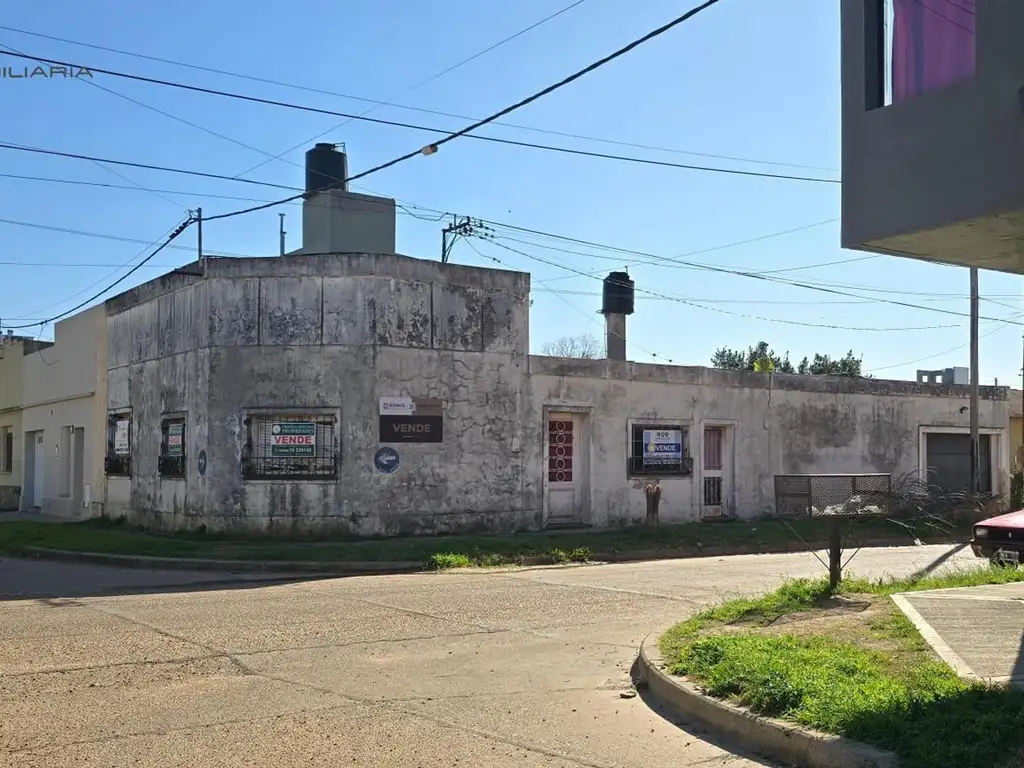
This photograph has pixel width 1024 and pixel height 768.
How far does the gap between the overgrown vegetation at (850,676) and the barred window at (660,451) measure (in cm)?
1215

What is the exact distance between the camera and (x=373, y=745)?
6141mm

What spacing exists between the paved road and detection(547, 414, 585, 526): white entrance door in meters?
7.11

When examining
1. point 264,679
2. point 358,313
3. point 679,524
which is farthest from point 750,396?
point 264,679

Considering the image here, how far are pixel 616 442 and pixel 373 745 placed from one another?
16.5 metres

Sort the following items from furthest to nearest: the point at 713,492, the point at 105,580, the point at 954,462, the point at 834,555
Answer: the point at 954,462, the point at 713,492, the point at 105,580, the point at 834,555

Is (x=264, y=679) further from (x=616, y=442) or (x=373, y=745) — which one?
(x=616, y=442)

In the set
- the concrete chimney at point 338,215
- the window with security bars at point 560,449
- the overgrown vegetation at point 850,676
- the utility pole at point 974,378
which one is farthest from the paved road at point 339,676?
the utility pole at point 974,378

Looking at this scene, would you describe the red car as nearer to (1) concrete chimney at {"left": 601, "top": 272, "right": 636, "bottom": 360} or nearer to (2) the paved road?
(2) the paved road

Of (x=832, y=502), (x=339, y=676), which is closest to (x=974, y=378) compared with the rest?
(x=832, y=502)

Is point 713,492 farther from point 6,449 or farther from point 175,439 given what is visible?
point 6,449

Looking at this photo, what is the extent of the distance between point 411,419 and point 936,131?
12.9 m

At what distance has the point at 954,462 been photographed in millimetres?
29406

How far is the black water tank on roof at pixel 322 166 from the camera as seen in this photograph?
2238 centimetres

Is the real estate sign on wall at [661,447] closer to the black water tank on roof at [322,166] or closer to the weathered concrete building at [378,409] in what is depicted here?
the weathered concrete building at [378,409]
